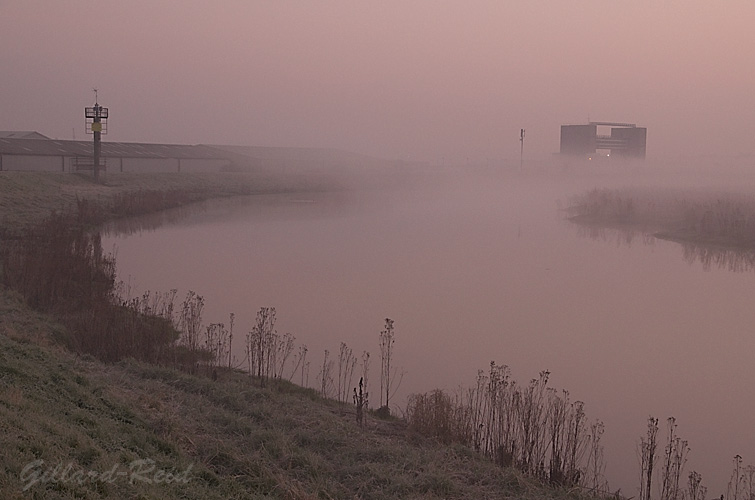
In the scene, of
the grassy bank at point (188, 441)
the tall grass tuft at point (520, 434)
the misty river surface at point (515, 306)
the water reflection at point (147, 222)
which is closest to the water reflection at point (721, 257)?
the misty river surface at point (515, 306)

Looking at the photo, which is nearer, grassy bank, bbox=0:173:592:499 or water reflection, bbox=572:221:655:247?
grassy bank, bbox=0:173:592:499

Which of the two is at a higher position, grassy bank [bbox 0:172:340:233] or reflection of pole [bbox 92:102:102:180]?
reflection of pole [bbox 92:102:102:180]

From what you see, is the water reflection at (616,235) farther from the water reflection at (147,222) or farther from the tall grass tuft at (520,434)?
the tall grass tuft at (520,434)

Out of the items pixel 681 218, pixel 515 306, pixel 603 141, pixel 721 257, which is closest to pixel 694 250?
pixel 721 257

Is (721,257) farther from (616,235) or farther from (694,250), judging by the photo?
(616,235)

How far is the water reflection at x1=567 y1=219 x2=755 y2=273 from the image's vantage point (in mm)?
18922

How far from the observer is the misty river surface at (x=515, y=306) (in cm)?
881

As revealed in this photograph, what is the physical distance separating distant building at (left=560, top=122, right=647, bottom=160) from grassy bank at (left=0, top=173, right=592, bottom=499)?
235ft

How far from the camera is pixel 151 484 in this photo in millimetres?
4715

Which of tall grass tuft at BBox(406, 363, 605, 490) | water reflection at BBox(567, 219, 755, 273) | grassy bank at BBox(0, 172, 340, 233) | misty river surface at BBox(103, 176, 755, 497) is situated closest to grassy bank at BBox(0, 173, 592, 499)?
tall grass tuft at BBox(406, 363, 605, 490)

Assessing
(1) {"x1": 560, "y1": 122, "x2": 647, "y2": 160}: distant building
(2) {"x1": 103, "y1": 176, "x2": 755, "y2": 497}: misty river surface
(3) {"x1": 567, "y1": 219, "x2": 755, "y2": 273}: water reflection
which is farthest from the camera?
(1) {"x1": 560, "y1": 122, "x2": 647, "y2": 160}: distant building

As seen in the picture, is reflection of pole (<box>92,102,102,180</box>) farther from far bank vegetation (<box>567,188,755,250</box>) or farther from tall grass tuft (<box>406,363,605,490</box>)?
tall grass tuft (<box>406,363,605,490</box>)

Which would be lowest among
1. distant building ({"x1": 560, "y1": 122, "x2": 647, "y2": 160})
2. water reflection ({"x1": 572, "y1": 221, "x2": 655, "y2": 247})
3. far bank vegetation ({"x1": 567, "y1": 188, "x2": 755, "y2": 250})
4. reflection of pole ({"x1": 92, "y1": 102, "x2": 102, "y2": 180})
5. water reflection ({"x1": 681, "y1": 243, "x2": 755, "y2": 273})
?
water reflection ({"x1": 681, "y1": 243, "x2": 755, "y2": 273})

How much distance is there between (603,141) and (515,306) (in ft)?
222
